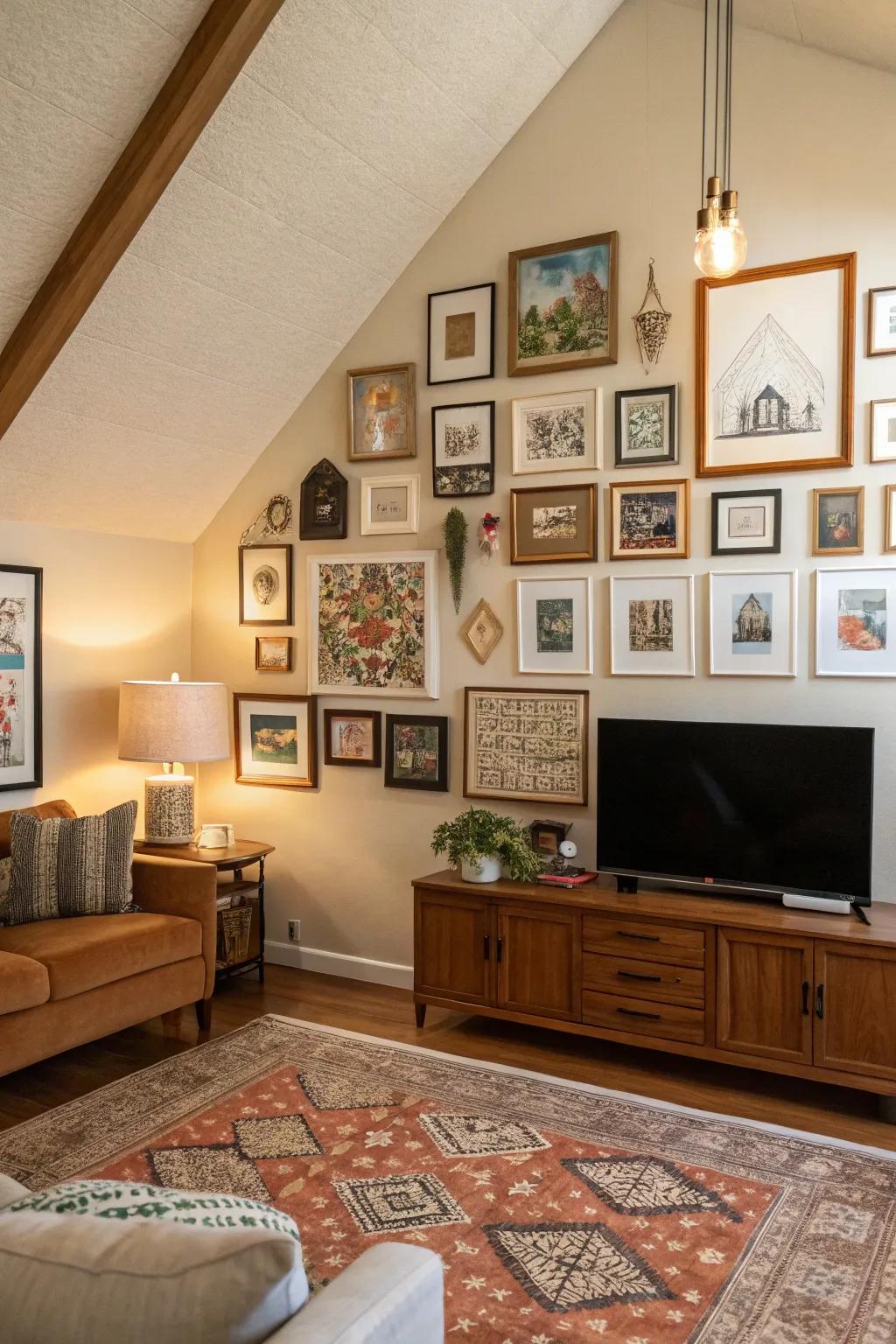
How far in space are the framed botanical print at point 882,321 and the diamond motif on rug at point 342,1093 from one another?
121 inches

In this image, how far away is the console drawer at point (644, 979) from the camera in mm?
3508

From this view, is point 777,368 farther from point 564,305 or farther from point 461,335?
point 461,335

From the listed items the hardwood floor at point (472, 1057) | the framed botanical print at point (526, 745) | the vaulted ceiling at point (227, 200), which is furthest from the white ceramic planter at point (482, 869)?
the vaulted ceiling at point (227, 200)

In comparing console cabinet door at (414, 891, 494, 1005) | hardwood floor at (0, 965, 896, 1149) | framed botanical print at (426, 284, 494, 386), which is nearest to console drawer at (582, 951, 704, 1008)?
hardwood floor at (0, 965, 896, 1149)

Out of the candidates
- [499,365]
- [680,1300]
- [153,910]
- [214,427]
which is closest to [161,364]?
[214,427]

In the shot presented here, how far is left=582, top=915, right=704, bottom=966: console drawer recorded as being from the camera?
3.50 metres

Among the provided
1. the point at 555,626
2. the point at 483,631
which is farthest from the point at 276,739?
the point at 555,626

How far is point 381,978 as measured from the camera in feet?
15.1

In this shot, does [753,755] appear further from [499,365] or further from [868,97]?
[868,97]

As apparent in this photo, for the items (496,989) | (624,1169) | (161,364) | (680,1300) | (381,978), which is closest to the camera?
(680,1300)

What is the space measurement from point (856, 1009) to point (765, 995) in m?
0.29

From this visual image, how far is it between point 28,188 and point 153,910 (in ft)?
8.64

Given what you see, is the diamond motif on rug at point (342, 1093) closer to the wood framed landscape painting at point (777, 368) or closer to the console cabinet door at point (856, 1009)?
the console cabinet door at point (856, 1009)

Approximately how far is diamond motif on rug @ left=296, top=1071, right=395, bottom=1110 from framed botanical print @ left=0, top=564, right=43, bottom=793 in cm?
184
